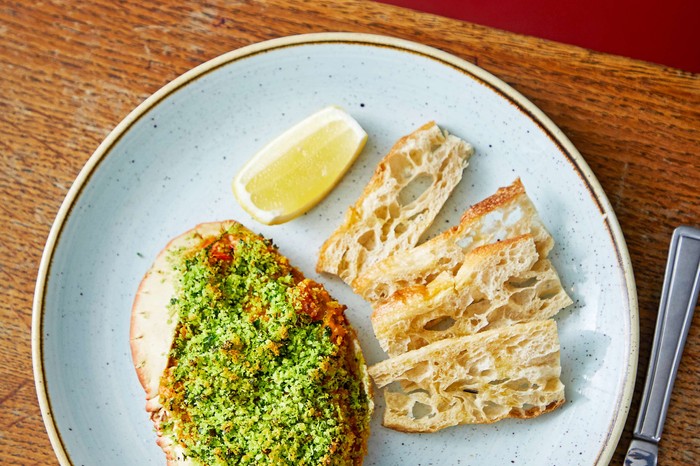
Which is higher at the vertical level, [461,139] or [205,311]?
[461,139]

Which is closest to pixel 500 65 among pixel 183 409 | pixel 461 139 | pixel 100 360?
pixel 461 139

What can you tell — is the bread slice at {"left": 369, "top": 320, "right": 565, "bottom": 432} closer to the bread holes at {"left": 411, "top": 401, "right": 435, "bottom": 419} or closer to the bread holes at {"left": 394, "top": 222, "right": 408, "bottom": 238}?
the bread holes at {"left": 411, "top": 401, "right": 435, "bottom": 419}

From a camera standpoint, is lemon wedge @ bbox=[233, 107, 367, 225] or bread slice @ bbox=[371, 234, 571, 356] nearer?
bread slice @ bbox=[371, 234, 571, 356]

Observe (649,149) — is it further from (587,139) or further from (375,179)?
(375,179)

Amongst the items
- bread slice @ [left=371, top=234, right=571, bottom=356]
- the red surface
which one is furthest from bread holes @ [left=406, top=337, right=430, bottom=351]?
the red surface

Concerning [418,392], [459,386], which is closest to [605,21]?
[459,386]

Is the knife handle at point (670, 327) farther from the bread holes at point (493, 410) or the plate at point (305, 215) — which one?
the bread holes at point (493, 410)
